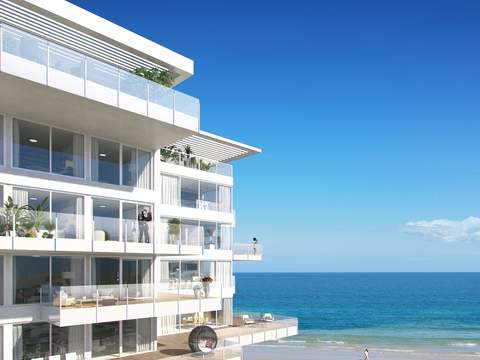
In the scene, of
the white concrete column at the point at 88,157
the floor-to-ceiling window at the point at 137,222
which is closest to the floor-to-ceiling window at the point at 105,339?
the floor-to-ceiling window at the point at 137,222

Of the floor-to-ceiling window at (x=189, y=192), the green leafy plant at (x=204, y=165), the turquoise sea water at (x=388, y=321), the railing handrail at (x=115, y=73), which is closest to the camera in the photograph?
the railing handrail at (x=115, y=73)

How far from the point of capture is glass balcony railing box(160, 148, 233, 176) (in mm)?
28202

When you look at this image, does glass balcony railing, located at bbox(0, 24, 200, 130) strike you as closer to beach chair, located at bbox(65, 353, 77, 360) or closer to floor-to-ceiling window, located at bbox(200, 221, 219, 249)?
beach chair, located at bbox(65, 353, 77, 360)

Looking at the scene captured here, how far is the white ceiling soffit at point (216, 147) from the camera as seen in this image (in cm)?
3106

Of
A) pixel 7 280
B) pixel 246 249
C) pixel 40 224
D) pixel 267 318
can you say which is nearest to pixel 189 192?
pixel 246 249

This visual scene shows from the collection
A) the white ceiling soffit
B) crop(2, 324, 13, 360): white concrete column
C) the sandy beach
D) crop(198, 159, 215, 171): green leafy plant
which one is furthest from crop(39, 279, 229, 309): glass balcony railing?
the sandy beach

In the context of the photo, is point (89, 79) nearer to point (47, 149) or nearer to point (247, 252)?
point (47, 149)

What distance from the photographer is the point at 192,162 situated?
96.4ft

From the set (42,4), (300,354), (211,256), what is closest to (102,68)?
(42,4)

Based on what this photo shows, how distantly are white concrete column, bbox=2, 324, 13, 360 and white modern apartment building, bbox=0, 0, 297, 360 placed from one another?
0.04 metres

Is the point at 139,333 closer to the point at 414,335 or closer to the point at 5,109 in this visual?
the point at 5,109

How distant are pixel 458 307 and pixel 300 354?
6190 cm

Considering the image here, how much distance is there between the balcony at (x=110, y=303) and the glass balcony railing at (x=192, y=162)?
866cm

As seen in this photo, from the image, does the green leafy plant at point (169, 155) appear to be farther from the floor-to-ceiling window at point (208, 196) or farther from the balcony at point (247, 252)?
the balcony at point (247, 252)
